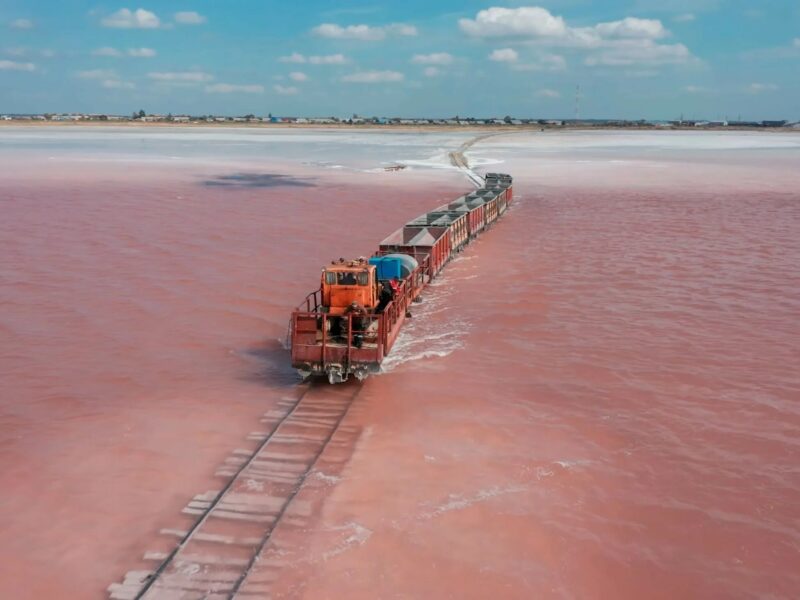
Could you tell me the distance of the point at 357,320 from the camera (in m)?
18.6

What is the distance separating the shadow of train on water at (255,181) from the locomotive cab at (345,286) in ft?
137

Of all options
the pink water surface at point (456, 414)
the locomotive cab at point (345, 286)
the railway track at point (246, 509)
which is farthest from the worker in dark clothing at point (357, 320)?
the railway track at point (246, 509)

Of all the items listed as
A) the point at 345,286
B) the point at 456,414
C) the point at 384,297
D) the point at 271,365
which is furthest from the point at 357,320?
the point at 456,414

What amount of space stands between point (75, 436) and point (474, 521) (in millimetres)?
8960

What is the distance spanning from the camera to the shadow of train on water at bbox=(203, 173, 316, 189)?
59.4 metres

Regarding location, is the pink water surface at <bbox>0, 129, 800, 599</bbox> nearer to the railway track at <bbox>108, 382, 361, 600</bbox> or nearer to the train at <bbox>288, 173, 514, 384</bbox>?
the railway track at <bbox>108, 382, 361, 600</bbox>

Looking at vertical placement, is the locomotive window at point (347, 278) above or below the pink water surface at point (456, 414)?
above

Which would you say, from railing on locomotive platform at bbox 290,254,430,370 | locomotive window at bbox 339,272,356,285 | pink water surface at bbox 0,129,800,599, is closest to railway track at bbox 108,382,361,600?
pink water surface at bbox 0,129,800,599

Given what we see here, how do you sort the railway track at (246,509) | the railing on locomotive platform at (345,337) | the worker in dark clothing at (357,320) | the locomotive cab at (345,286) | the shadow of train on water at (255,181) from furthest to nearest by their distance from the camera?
the shadow of train on water at (255,181)
the locomotive cab at (345,286)
the worker in dark clothing at (357,320)
the railing on locomotive platform at (345,337)
the railway track at (246,509)

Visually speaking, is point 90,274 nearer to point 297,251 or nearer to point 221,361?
→ point 297,251

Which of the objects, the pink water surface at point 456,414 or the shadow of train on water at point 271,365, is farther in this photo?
the shadow of train on water at point 271,365

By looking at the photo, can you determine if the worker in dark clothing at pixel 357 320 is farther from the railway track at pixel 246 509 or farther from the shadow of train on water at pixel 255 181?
the shadow of train on water at pixel 255 181

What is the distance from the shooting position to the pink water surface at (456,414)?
1102 centimetres

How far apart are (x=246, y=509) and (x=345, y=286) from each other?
8037mm
